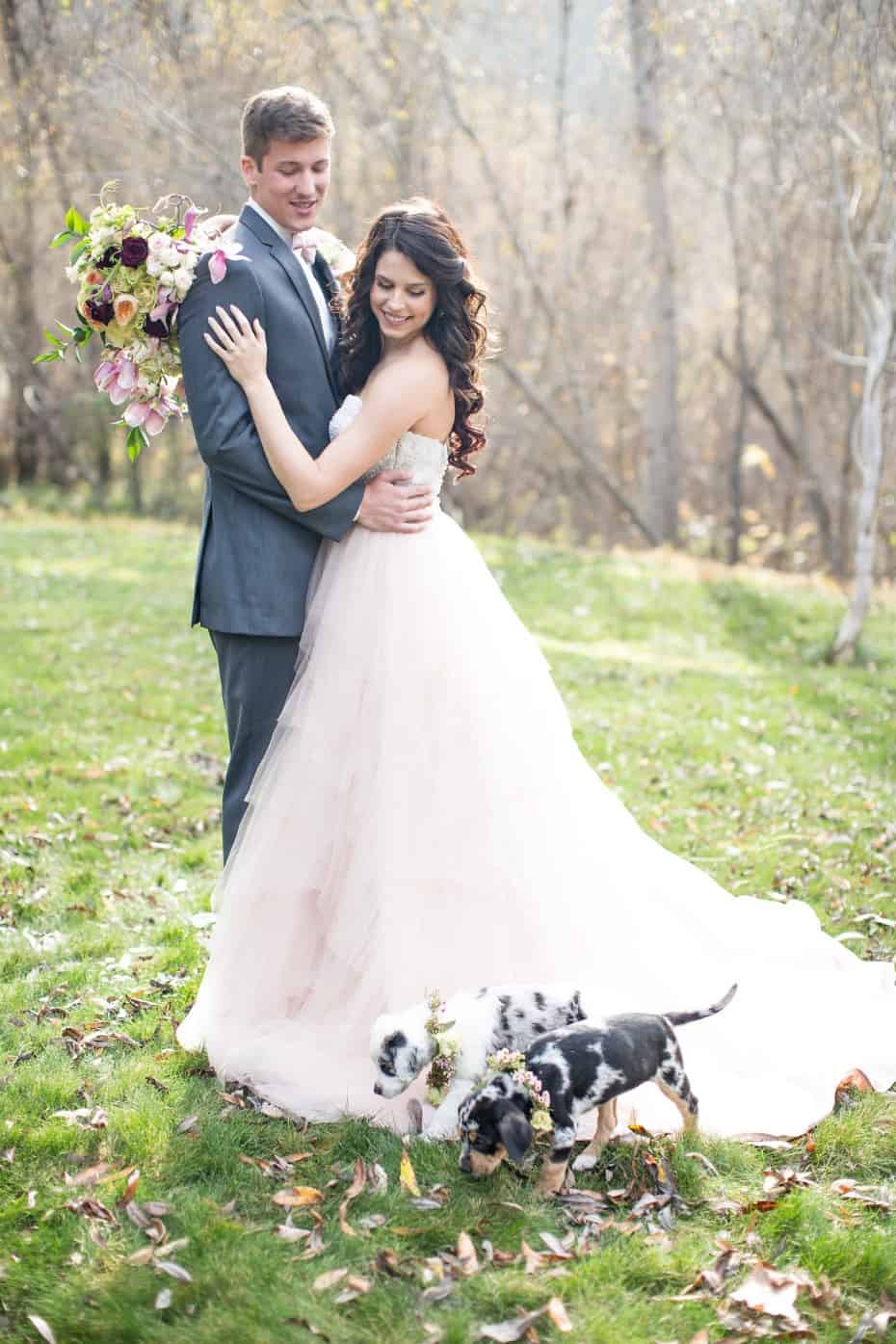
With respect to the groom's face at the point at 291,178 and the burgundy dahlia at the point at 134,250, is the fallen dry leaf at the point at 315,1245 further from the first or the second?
the groom's face at the point at 291,178

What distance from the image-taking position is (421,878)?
4.04 metres

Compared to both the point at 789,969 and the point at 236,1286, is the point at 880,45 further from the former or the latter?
the point at 236,1286

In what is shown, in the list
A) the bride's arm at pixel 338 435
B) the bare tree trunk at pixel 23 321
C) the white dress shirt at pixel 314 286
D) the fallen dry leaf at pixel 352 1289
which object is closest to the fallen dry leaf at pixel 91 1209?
the fallen dry leaf at pixel 352 1289

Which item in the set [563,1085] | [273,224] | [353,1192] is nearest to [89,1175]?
[353,1192]

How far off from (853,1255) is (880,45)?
29.3 feet

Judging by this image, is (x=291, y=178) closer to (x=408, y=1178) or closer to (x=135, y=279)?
(x=135, y=279)

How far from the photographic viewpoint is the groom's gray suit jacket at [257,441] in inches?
152

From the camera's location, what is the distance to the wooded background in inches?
475

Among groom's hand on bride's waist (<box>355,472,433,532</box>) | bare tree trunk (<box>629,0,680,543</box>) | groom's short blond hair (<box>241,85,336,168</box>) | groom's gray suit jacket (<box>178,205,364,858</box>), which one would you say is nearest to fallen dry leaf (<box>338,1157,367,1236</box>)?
groom's gray suit jacket (<box>178,205,364,858</box>)

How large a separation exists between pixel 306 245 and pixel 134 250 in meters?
0.63

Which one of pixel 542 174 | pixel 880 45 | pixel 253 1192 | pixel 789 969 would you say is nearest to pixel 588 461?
pixel 542 174

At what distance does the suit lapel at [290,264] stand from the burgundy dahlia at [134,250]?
0.37 m

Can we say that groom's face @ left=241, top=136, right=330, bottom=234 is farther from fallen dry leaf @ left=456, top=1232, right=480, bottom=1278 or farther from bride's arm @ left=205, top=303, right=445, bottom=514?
fallen dry leaf @ left=456, top=1232, right=480, bottom=1278

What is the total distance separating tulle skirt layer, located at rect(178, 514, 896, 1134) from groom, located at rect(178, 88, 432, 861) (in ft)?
0.41
